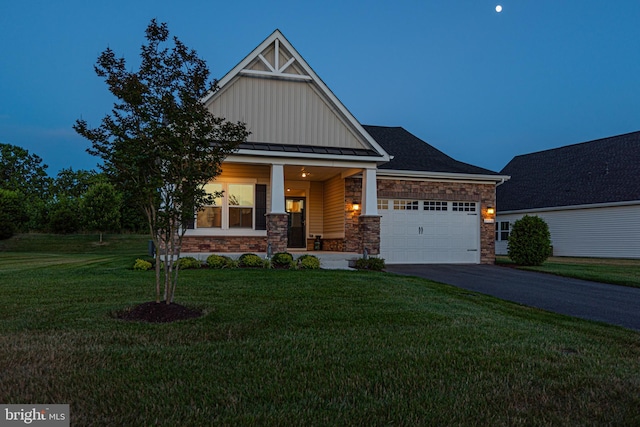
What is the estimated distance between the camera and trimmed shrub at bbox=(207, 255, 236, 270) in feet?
43.5

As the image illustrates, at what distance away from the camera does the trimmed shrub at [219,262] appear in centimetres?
1325

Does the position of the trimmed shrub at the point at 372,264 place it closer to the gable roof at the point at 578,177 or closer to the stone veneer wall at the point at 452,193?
the stone veneer wall at the point at 452,193

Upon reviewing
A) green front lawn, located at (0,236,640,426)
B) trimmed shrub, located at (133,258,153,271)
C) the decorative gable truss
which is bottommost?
green front lawn, located at (0,236,640,426)

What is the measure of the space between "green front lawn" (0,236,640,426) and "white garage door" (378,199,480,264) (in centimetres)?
869

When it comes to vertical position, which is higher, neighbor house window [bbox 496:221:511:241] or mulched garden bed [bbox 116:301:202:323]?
neighbor house window [bbox 496:221:511:241]

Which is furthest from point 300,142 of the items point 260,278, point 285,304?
point 285,304

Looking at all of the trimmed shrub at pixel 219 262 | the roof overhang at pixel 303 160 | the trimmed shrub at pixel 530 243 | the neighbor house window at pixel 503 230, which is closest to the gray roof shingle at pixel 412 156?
the roof overhang at pixel 303 160

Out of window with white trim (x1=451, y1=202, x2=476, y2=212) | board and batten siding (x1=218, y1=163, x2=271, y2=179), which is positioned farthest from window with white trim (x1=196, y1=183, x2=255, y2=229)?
window with white trim (x1=451, y1=202, x2=476, y2=212)

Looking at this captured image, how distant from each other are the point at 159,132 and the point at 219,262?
774 centimetres

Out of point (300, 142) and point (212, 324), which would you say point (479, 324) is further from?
point (300, 142)

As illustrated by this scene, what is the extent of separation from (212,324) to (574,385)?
3.99 meters

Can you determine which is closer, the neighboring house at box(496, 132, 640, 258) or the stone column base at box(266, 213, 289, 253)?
the stone column base at box(266, 213, 289, 253)

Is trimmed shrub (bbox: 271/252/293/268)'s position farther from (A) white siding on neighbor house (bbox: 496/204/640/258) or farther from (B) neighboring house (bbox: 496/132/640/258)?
(A) white siding on neighbor house (bbox: 496/204/640/258)

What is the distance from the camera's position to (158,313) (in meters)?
6.27
